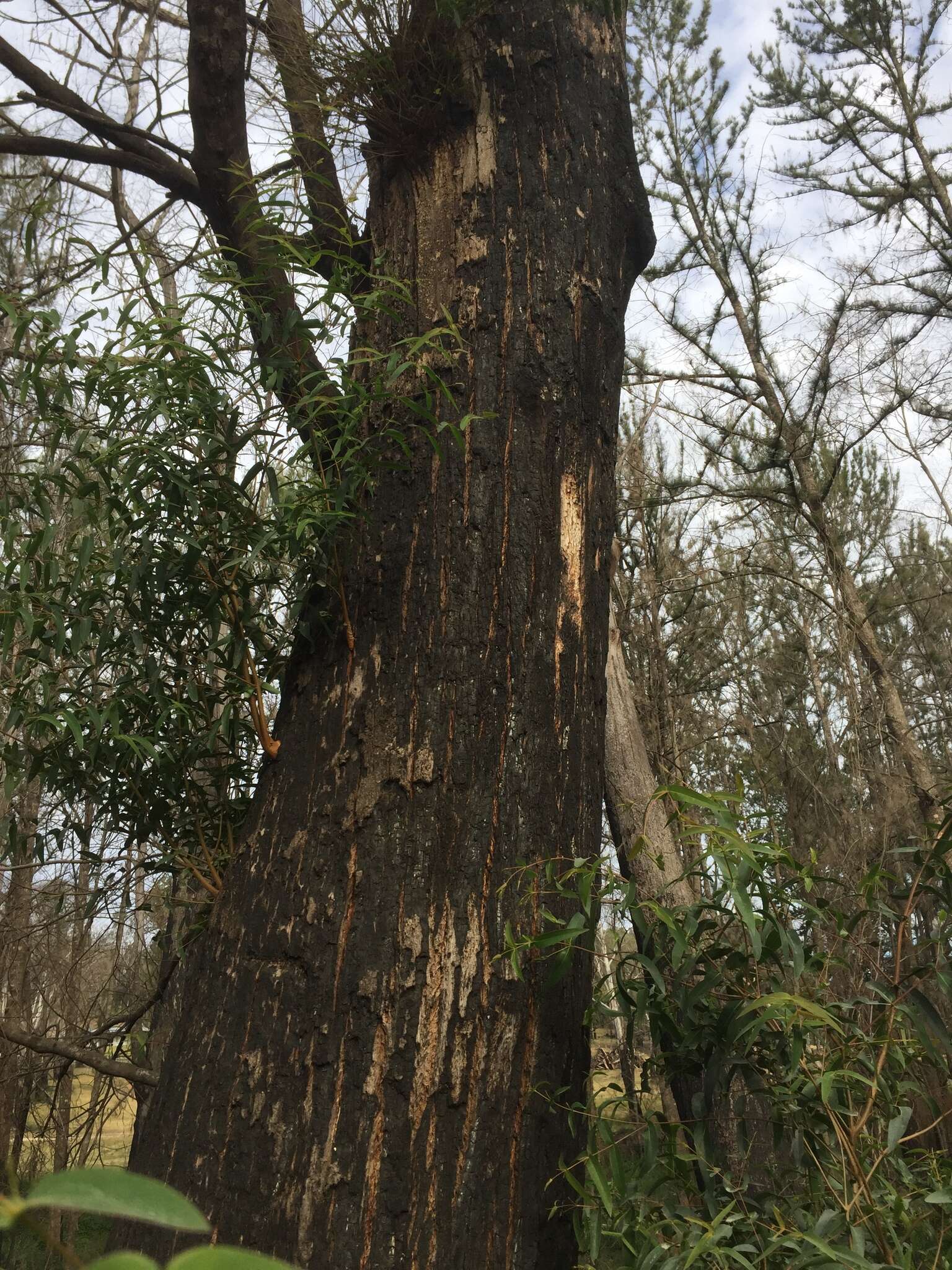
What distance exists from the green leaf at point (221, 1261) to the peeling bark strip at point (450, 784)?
97 centimetres

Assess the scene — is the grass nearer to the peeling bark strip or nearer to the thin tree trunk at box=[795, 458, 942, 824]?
the peeling bark strip

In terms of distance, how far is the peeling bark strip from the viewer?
1.14 m

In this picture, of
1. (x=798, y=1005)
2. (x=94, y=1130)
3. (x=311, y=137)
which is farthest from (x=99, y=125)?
(x=94, y=1130)

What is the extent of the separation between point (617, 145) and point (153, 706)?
122cm

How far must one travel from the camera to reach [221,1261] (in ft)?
0.76

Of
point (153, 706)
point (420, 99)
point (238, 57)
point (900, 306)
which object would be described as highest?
point (900, 306)

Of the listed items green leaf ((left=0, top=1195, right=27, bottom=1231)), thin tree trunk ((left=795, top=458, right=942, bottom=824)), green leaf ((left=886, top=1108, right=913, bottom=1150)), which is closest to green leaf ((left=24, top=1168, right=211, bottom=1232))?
green leaf ((left=0, top=1195, right=27, bottom=1231))

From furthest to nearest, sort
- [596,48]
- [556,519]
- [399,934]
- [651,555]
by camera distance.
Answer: [651,555]
[596,48]
[556,519]
[399,934]

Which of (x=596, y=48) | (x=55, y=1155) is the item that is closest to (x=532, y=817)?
(x=596, y=48)

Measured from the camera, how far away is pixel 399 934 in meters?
1.21

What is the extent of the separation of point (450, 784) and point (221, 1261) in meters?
1.06

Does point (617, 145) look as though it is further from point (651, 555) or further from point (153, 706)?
point (651, 555)

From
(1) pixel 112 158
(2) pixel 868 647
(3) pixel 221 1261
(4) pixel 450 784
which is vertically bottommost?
(3) pixel 221 1261

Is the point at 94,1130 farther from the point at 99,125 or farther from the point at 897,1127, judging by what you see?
the point at 897,1127
